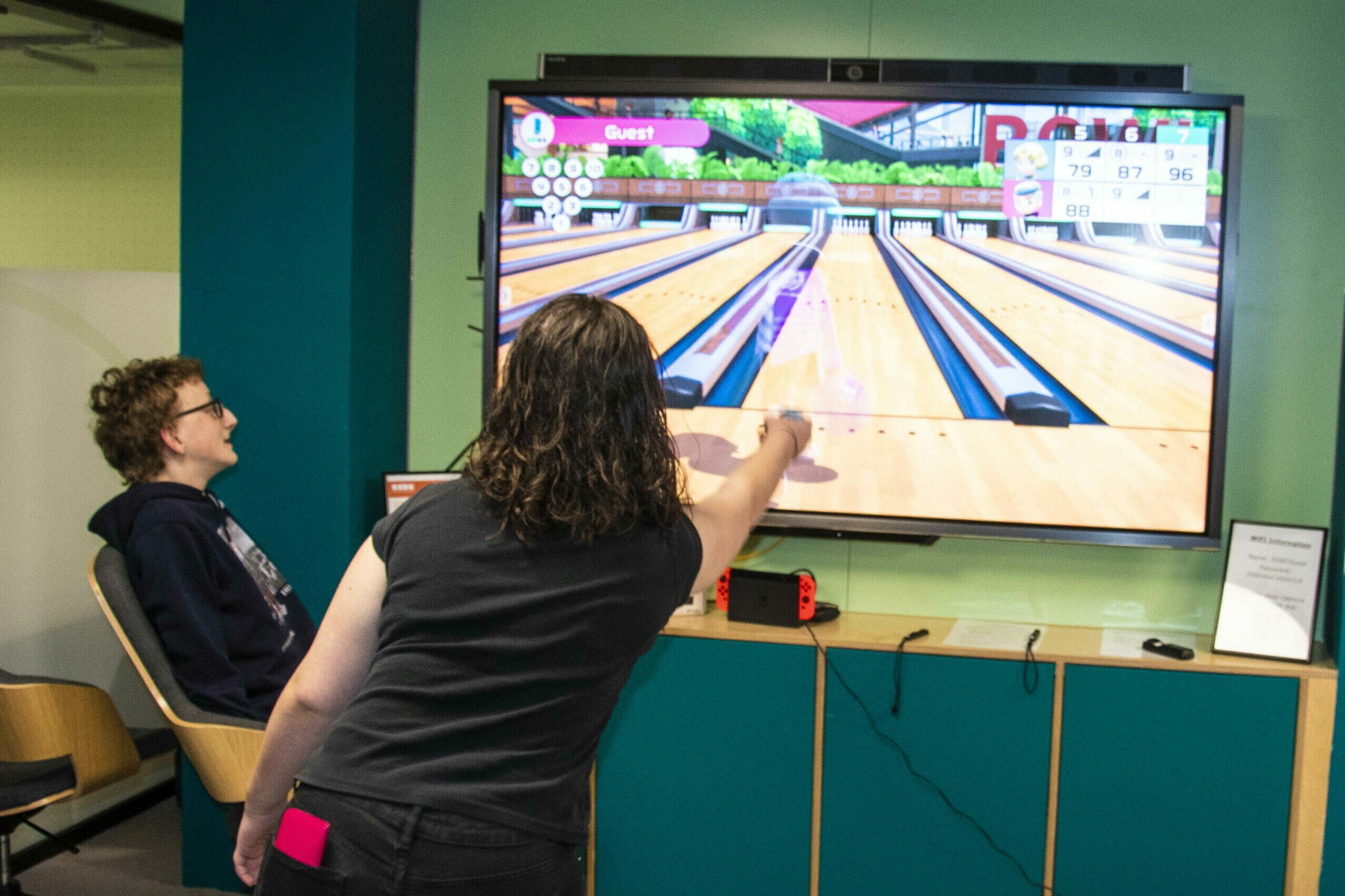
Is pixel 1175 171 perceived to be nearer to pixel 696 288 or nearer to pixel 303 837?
pixel 696 288

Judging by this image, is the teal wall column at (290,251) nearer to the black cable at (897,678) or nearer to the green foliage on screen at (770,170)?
the green foliage on screen at (770,170)

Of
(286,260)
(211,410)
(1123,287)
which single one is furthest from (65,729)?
(1123,287)

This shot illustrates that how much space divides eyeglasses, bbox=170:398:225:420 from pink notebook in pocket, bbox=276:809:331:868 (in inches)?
56.9

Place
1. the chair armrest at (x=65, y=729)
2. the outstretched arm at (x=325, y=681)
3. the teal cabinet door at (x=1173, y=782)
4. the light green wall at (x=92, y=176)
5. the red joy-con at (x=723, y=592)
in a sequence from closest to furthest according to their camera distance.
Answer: the outstretched arm at (x=325, y=681)
the chair armrest at (x=65, y=729)
the teal cabinet door at (x=1173, y=782)
the red joy-con at (x=723, y=592)
the light green wall at (x=92, y=176)

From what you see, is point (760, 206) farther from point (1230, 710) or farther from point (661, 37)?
point (1230, 710)

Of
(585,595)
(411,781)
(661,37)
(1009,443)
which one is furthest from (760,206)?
(411,781)

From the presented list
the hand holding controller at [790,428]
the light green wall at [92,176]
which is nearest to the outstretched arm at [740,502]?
the hand holding controller at [790,428]

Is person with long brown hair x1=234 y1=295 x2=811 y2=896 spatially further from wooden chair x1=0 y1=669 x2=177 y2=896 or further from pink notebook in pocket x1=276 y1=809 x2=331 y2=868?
wooden chair x1=0 y1=669 x2=177 y2=896

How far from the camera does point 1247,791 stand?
2.49 meters

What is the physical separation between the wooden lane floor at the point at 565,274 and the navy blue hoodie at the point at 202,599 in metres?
0.99

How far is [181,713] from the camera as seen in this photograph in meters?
2.15

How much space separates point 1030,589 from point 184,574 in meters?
2.16

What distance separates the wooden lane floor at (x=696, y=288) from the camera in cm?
286

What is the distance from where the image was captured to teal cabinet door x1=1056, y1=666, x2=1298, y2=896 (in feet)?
8.15
